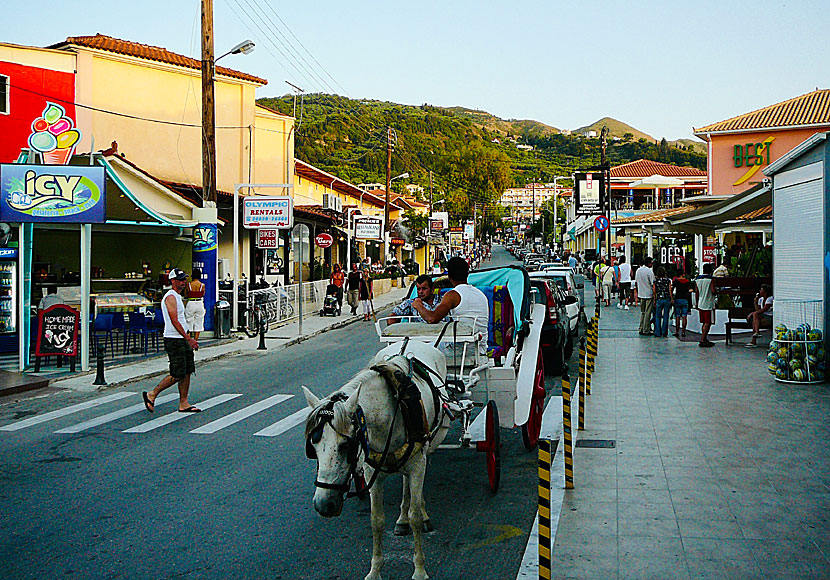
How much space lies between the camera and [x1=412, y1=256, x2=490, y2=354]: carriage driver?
27.0 feet

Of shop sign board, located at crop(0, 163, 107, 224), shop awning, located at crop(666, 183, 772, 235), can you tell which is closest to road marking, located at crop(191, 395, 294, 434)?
shop sign board, located at crop(0, 163, 107, 224)

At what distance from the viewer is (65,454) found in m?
9.12

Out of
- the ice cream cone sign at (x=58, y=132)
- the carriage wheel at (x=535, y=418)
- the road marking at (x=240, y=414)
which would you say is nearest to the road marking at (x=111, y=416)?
the road marking at (x=240, y=414)

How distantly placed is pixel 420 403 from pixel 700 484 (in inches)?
138

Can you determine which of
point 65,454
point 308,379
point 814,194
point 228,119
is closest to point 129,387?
point 308,379

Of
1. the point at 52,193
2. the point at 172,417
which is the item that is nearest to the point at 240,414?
the point at 172,417

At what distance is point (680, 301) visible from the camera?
2097 cm

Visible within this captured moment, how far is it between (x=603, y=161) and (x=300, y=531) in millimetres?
40595

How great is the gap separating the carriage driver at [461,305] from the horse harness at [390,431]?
2349 mm

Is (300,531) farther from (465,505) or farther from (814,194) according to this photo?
(814,194)

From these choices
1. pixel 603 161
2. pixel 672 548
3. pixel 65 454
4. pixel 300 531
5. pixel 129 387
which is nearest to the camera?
pixel 672 548

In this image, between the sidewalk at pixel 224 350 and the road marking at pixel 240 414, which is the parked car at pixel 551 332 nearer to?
the road marking at pixel 240 414

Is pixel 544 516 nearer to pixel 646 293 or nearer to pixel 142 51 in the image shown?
pixel 646 293

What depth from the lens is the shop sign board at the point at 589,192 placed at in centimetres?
4031
